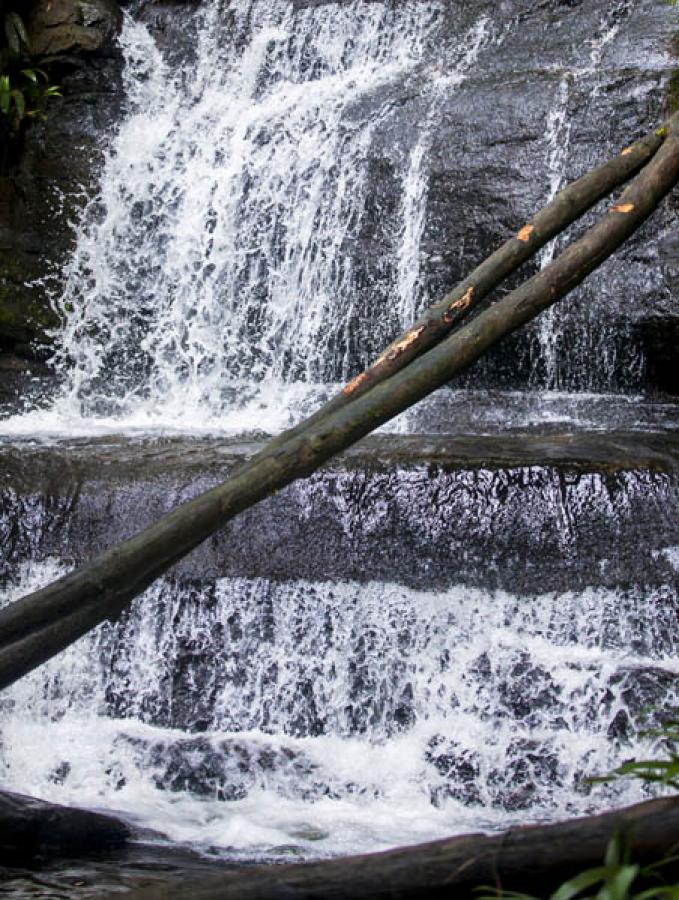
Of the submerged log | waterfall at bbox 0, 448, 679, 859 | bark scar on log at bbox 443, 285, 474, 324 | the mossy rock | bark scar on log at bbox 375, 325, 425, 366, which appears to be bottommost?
the submerged log

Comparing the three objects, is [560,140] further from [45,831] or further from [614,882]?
[614,882]

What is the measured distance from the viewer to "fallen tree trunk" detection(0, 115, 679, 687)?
119 inches

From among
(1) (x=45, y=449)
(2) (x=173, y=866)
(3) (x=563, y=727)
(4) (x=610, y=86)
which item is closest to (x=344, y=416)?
(2) (x=173, y=866)

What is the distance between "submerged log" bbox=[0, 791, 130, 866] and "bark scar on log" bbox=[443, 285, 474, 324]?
2230 millimetres

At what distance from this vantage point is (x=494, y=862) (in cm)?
200

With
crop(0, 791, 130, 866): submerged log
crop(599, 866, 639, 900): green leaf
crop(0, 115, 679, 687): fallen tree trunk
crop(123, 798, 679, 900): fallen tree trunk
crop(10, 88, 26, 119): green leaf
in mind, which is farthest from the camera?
crop(10, 88, 26, 119): green leaf

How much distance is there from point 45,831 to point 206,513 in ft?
5.52

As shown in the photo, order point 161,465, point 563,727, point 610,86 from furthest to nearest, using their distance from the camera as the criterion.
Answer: point 610,86 < point 161,465 < point 563,727

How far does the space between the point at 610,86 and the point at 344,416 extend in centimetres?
644

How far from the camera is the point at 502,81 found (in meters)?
9.30

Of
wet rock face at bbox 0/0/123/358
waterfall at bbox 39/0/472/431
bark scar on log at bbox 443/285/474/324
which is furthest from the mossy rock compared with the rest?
bark scar on log at bbox 443/285/474/324

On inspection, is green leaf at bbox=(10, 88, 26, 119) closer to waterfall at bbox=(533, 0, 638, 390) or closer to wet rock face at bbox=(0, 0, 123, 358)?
wet rock face at bbox=(0, 0, 123, 358)

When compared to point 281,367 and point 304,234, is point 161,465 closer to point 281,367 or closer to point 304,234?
point 281,367

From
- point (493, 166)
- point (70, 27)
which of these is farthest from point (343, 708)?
point (70, 27)
